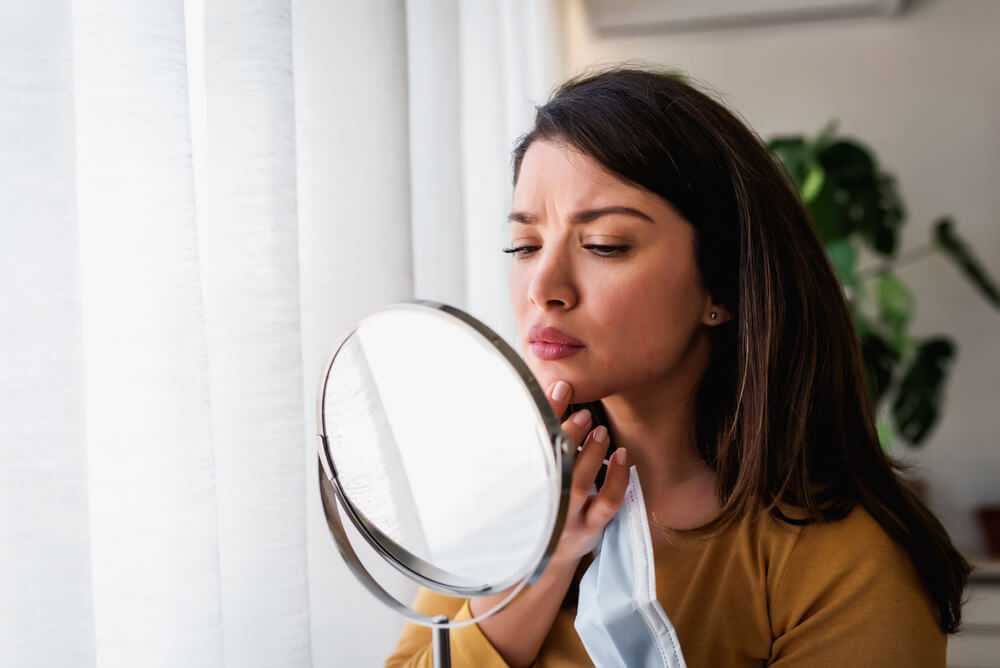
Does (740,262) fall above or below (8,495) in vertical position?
above

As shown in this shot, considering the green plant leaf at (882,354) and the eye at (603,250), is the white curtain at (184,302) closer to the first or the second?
the eye at (603,250)

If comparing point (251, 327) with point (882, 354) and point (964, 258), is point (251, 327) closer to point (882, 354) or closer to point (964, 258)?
point (882, 354)

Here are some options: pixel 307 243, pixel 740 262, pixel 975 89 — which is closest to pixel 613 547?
pixel 740 262

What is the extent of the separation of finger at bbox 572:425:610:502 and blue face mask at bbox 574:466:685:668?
30 mm

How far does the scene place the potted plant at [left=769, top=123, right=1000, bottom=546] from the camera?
2.18 m

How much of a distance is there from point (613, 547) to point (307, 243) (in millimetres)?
462

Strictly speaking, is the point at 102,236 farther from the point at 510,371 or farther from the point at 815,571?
the point at 815,571

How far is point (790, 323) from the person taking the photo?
2.59 ft

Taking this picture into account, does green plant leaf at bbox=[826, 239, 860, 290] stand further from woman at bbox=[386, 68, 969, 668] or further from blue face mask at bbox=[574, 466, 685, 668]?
blue face mask at bbox=[574, 466, 685, 668]

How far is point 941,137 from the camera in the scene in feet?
8.18

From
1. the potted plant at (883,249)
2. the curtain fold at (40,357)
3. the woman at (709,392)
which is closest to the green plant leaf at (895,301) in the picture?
the potted plant at (883,249)

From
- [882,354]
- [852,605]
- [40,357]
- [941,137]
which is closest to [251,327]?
[40,357]

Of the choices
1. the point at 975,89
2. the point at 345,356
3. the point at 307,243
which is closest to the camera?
the point at 345,356

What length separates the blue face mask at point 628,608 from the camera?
55 cm
